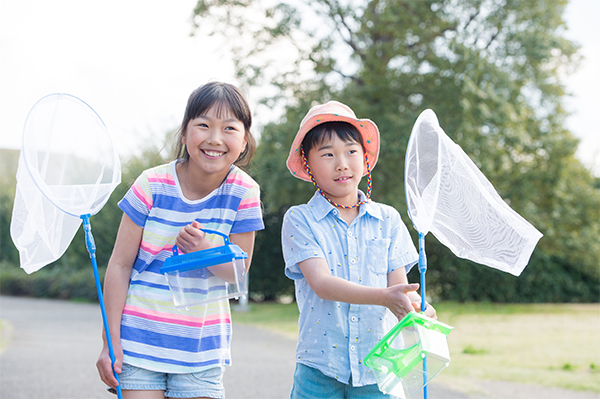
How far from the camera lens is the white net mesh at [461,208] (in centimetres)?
223

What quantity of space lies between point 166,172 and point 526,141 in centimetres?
1202

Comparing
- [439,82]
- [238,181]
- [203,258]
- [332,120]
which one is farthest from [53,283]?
[203,258]

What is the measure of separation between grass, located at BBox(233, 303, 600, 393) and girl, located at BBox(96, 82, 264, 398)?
4236 millimetres

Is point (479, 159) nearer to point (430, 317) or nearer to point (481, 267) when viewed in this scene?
point (481, 267)

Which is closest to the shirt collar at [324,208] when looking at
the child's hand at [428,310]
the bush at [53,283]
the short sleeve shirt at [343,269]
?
the short sleeve shirt at [343,269]

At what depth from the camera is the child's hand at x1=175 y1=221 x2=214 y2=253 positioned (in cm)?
206

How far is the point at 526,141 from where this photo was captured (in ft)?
42.5

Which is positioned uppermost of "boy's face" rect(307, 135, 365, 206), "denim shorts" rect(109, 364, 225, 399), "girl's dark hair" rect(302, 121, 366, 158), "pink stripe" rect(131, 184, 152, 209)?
"girl's dark hair" rect(302, 121, 366, 158)

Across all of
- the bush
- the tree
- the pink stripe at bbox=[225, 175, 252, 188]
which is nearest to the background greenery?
the tree

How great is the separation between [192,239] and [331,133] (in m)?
0.73

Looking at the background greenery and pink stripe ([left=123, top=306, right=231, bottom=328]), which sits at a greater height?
the background greenery

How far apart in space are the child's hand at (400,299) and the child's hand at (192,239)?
660 millimetres

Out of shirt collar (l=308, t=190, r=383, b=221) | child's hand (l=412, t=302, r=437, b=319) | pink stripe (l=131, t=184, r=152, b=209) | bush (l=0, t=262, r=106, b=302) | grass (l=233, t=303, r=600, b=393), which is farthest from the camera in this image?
bush (l=0, t=262, r=106, b=302)

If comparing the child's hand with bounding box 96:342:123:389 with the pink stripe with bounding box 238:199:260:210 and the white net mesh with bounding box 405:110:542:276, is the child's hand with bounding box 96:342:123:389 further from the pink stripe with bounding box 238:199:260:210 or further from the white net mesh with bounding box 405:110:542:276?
the white net mesh with bounding box 405:110:542:276
